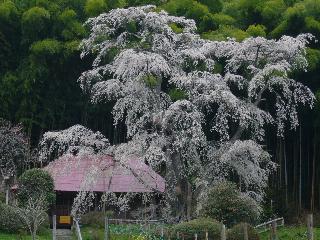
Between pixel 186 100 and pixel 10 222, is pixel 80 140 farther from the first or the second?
pixel 10 222

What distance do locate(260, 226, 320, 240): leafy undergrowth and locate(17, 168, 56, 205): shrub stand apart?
20.4 feet

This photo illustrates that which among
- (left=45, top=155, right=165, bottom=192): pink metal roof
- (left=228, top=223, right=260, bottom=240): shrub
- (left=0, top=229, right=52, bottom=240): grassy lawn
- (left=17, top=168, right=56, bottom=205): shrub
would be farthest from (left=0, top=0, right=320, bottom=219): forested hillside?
(left=228, top=223, right=260, bottom=240): shrub

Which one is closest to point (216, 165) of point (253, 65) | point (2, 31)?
point (253, 65)

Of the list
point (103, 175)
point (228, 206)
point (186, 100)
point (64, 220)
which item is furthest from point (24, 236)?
point (186, 100)

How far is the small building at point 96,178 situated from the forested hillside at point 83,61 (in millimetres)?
2218

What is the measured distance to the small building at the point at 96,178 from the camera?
59.1 ft

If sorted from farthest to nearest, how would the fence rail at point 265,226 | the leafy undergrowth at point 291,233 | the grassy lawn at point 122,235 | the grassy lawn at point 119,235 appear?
the fence rail at point 265,226
the leafy undergrowth at point 291,233
the grassy lawn at point 122,235
the grassy lawn at point 119,235

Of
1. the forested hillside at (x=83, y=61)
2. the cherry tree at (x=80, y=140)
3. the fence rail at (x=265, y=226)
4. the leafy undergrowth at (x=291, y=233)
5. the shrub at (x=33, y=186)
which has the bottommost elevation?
the leafy undergrowth at (x=291, y=233)

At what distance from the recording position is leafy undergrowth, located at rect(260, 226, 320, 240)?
17.4 meters

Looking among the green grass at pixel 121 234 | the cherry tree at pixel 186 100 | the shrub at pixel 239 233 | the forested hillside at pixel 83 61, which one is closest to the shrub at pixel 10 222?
the green grass at pixel 121 234

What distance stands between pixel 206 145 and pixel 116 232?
3152 mm

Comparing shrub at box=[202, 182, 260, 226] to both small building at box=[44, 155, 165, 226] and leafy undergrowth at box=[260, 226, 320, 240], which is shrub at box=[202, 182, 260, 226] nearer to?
leafy undergrowth at box=[260, 226, 320, 240]

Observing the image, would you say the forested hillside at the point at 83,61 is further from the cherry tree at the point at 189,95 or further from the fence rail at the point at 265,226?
the cherry tree at the point at 189,95

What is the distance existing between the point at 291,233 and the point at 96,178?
5288 mm
